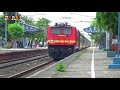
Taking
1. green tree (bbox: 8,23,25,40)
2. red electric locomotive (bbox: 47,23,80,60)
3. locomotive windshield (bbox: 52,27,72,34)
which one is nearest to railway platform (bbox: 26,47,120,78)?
red electric locomotive (bbox: 47,23,80,60)

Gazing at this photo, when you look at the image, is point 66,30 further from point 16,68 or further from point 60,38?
point 16,68

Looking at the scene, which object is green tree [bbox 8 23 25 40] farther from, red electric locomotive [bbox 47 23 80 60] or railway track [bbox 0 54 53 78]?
railway track [bbox 0 54 53 78]

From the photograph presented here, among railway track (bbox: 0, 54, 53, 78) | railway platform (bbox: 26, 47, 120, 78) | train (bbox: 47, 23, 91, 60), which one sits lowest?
railway track (bbox: 0, 54, 53, 78)

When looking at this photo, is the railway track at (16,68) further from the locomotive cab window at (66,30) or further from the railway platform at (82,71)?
the locomotive cab window at (66,30)

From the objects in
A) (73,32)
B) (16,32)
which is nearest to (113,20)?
(73,32)

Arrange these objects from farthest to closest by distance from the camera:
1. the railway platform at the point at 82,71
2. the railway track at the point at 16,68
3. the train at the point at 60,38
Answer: the train at the point at 60,38, the railway track at the point at 16,68, the railway platform at the point at 82,71

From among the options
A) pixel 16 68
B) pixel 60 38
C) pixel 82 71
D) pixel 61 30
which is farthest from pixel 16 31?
pixel 82 71

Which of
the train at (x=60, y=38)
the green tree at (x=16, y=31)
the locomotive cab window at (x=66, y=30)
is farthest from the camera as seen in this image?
the green tree at (x=16, y=31)

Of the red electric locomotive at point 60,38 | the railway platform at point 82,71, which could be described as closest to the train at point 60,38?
the red electric locomotive at point 60,38

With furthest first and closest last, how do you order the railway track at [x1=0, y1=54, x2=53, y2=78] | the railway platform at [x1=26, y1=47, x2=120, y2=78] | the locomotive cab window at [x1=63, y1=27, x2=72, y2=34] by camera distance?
the locomotive cab window at [x1=63, y1=27, x2=72, y2=34]
the railway track at [x1=0, y1=54, x2=53, y2=78]
the railway platform at [x1=26, y1=47, x2=120, y2=78]

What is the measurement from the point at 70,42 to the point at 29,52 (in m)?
15.1

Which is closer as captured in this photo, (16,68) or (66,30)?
(16,68)

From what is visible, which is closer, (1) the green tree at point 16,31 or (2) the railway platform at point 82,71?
(2) the railway platform at point 82,71
